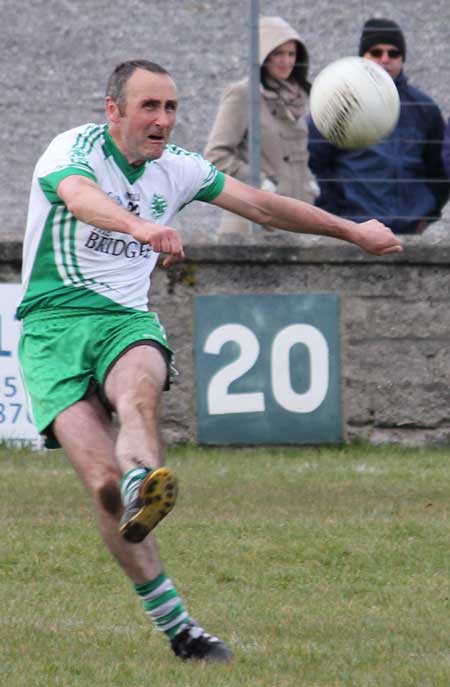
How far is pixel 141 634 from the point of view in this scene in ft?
20.6

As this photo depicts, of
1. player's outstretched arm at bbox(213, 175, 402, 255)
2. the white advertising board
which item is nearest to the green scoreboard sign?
the white advertising board

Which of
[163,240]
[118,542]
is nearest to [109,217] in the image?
[163,240]

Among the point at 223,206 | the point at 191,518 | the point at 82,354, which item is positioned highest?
the point at 223,206

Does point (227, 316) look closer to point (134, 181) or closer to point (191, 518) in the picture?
point (191, 518)

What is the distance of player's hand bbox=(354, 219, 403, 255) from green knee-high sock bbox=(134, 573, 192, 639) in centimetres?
146

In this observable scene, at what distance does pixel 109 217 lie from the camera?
219 inches

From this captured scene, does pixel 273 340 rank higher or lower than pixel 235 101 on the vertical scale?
lower

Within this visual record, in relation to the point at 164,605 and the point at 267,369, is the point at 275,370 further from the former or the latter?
the point at 164,605

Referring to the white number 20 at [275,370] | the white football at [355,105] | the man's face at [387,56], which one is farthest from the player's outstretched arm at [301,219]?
the white number 20 at [275,370]

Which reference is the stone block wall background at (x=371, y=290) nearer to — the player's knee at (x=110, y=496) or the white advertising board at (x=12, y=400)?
the white advertising board at (x=12, y=400)

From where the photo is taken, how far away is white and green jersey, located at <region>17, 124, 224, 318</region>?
20.1 feet

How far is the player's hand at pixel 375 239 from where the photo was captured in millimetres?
6414

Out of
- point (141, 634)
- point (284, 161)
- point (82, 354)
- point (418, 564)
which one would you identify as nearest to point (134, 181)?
point (82, 354)

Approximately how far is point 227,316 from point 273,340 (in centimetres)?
33
